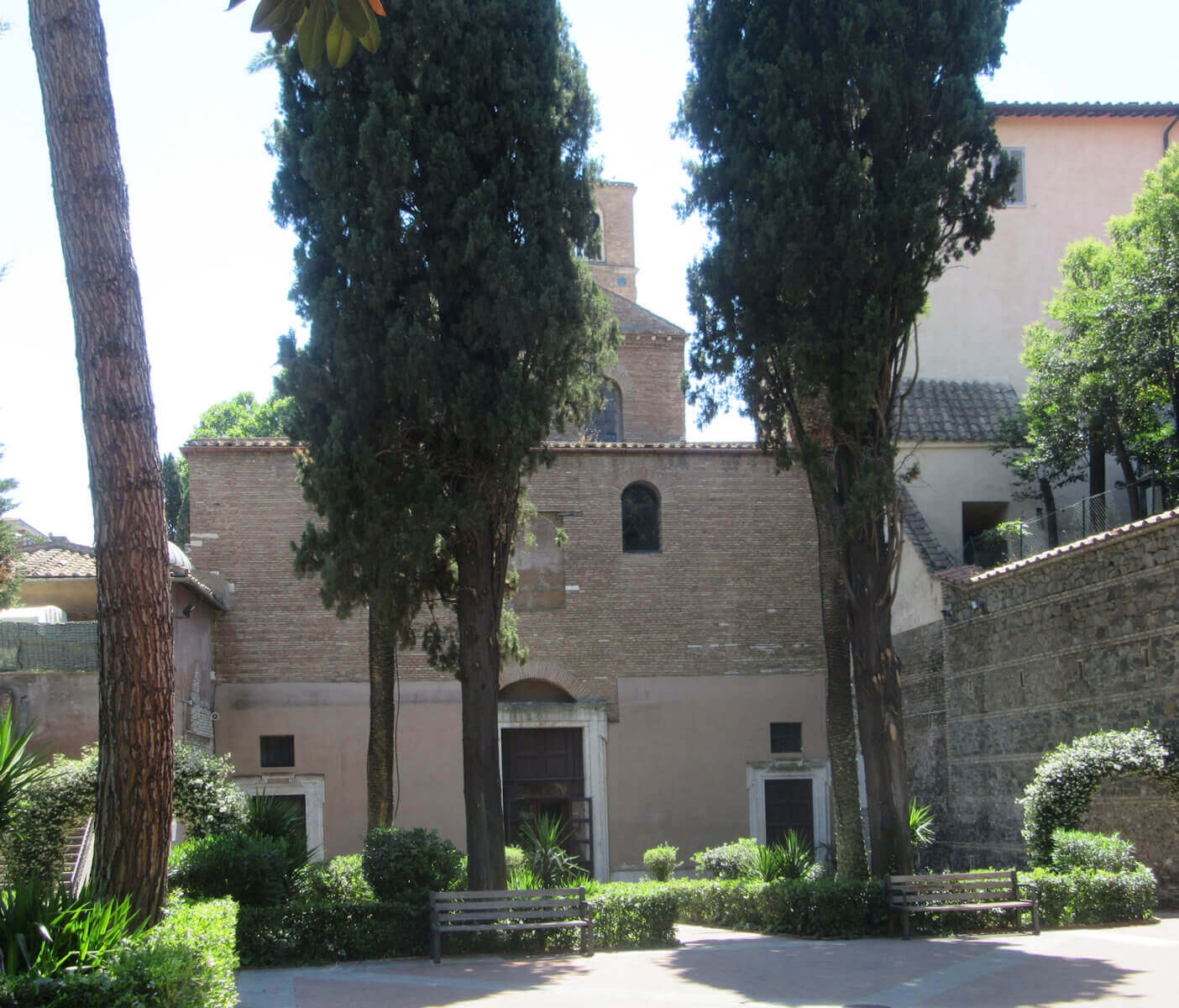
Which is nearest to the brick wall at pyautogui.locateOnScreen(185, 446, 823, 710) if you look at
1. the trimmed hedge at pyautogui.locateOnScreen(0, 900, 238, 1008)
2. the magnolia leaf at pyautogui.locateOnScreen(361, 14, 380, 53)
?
the trimmed hedge at pyautogui.locateOnScreen(0, 900, 238, 1008)

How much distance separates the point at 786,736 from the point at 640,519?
13.4 feet

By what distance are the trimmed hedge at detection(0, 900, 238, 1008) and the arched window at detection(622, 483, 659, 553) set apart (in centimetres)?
1389

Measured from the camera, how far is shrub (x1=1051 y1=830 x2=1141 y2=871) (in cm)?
1177

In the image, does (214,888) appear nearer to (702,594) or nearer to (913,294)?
(913,294)

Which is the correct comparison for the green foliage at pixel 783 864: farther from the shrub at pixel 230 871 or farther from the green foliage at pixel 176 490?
the green foliage at pixel 176 490

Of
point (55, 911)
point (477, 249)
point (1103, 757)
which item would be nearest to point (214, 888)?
point (55, 911)

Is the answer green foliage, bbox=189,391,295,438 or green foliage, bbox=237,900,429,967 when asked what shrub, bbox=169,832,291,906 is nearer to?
green foliage, bbox=237,900,429,967

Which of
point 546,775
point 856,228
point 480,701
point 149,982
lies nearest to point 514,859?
point 480,701

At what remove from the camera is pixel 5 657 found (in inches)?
607

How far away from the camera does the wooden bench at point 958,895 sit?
11.0 metres

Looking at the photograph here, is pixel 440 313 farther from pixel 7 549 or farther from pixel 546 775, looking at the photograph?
pixel 546 775

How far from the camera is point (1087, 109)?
20797mm

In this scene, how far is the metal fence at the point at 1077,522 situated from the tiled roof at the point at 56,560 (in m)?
12.3

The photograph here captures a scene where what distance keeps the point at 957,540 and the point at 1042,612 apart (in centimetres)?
435
